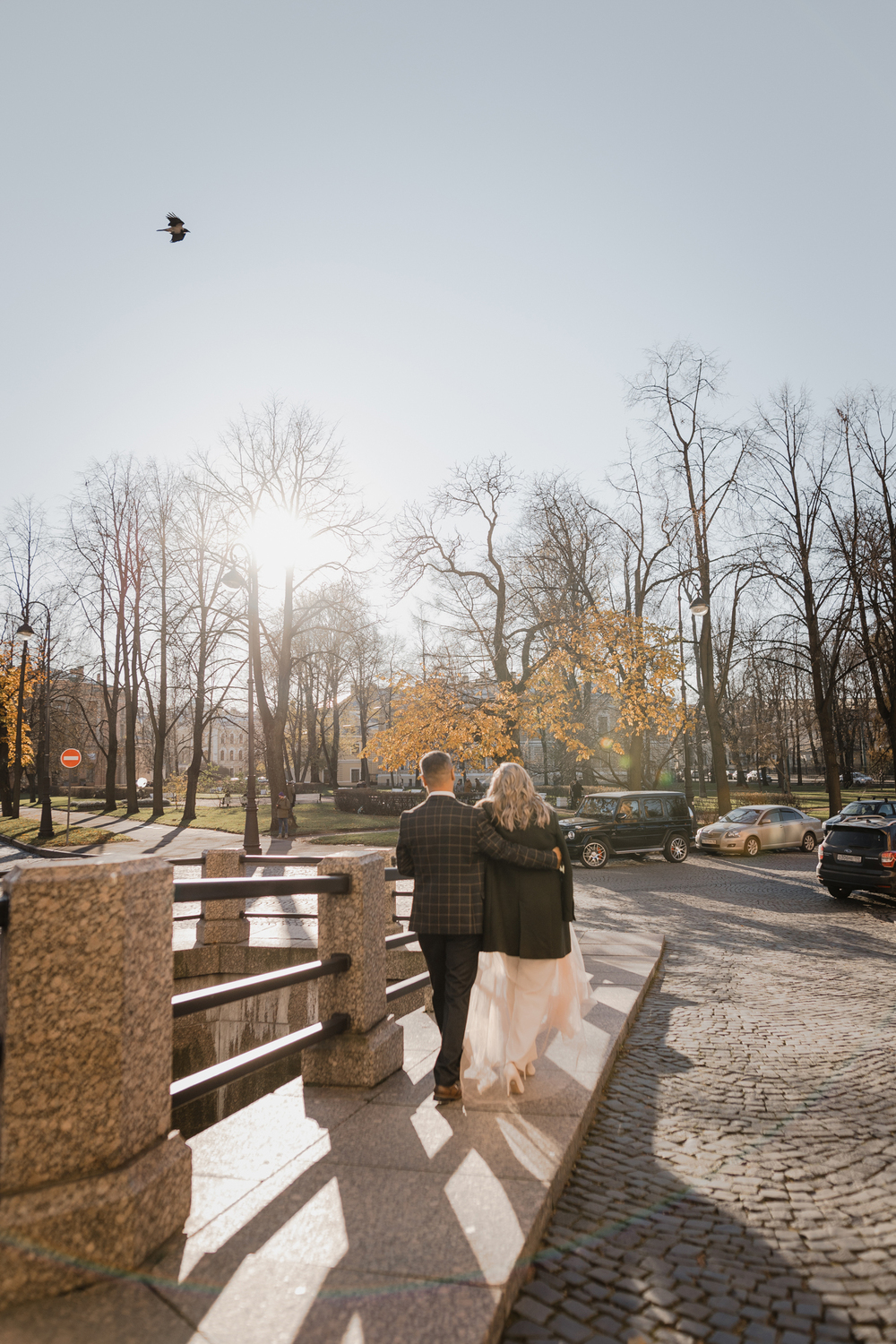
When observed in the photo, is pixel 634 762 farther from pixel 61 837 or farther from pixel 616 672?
pixel 61 837

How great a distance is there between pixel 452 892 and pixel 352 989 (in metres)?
0.77

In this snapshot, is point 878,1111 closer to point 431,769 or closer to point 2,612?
point 431,769

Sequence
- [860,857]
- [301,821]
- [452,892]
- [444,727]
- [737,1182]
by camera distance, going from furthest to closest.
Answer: [301,821] → [444,727] → [860,857] → [452,892] → [737,1182]

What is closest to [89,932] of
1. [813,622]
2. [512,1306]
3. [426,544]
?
[512,1306]

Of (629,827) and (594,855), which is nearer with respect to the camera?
(594,855)

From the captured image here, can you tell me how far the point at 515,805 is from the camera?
14.5 feet

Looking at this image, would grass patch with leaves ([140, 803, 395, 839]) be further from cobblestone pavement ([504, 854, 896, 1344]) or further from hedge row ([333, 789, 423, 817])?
cobblestone pavement ([504, 854, 896, 1344])

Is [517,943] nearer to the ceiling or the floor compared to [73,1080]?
nearer to the floor

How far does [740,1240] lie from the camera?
124 inches

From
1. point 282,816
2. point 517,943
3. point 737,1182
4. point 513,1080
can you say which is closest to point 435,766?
point 517,943

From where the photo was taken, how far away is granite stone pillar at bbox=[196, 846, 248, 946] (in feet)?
28.4

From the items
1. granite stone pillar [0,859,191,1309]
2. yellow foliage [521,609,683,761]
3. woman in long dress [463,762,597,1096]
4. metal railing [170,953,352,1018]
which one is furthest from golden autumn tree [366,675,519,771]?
granite stone pillar [0,859,191,1309]

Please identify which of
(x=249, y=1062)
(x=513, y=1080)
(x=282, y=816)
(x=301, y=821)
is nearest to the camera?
(x=249, y=1062)

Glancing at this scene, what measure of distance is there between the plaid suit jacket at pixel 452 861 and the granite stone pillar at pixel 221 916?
481 cm
